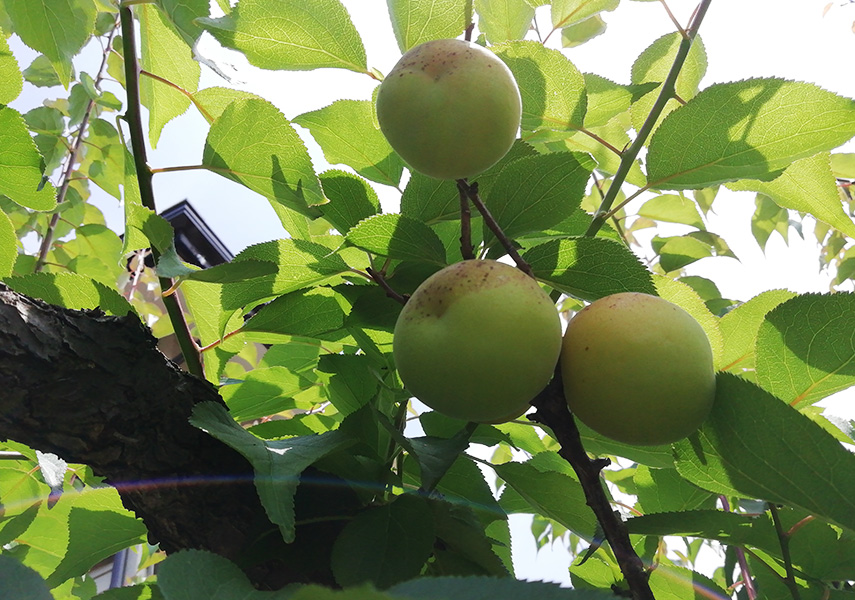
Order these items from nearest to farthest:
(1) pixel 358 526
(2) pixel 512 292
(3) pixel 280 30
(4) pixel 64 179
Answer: (2) pixel 512 292 < (1) pixel 358 526 < (3) pixel 280 30 < (4) pixel 64 179

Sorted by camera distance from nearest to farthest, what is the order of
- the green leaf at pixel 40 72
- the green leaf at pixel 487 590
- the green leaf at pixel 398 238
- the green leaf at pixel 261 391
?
the green leaf at pixel 487 590 < the green leaf at pixel 398 238 < the green leaf at pixel 261 391 < the green leaf at pixel 40 72

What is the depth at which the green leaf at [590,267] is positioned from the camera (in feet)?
2.33

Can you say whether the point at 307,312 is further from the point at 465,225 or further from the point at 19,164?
the point at 19,164

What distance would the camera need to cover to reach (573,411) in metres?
0.69

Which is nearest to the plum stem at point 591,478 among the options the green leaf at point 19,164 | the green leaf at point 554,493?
the green leaf at point 554,493

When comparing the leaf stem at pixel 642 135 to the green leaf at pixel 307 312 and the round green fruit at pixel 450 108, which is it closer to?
the round green fruit at pixel 450 108

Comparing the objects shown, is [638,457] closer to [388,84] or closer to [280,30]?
[388,84]

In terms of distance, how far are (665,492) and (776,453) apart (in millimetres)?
436

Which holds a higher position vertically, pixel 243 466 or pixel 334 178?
pixel 334 178

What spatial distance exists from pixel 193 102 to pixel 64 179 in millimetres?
1304

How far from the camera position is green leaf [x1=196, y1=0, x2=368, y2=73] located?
814mm

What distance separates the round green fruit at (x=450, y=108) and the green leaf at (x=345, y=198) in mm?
195

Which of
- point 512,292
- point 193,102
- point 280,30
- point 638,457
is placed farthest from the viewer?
point 193,102

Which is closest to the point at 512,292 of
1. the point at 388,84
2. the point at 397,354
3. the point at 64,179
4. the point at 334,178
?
the point at 397,354
